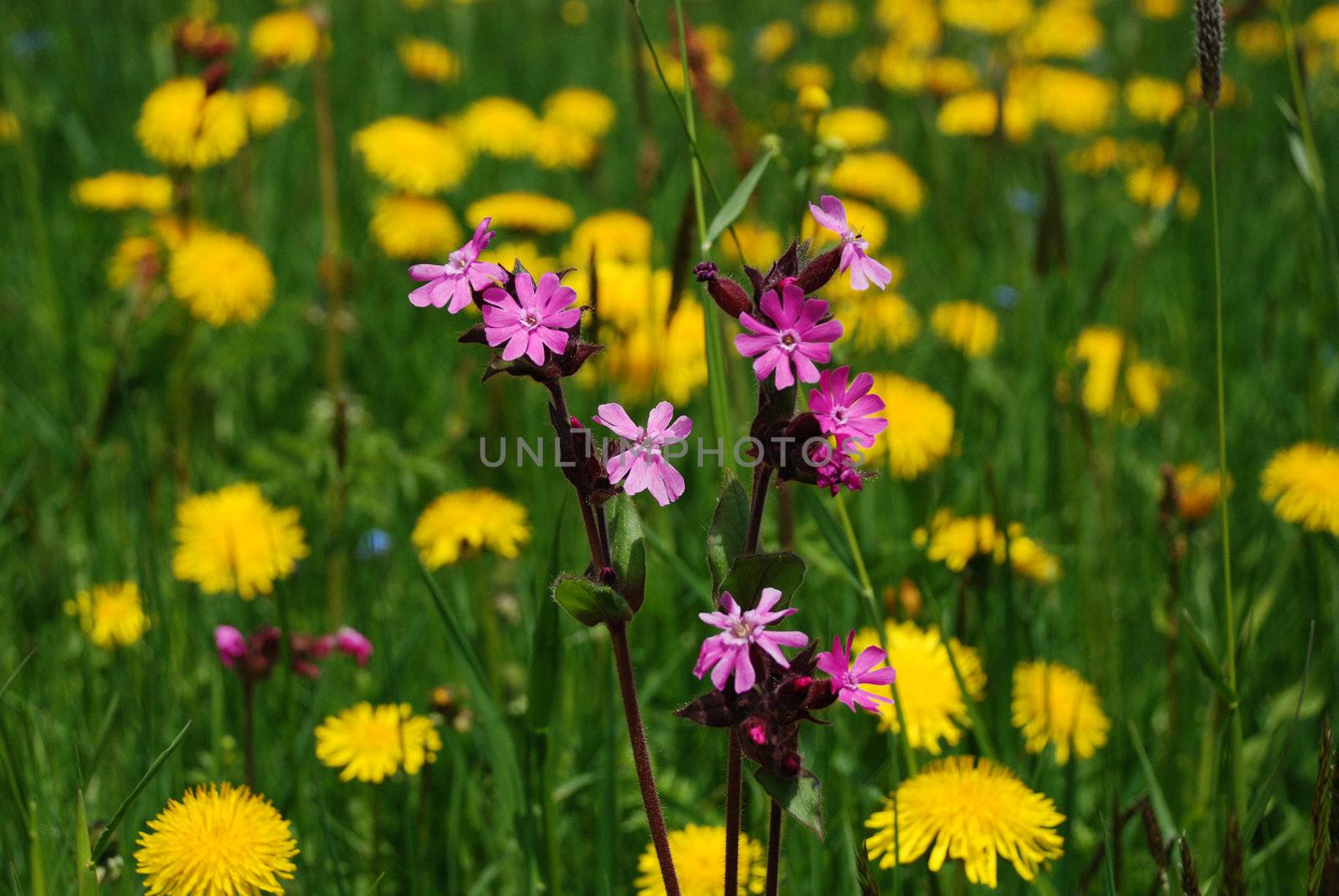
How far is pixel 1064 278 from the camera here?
2.04 m

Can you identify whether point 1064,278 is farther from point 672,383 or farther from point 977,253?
point 977,253

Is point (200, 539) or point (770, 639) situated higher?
point (200, 539)

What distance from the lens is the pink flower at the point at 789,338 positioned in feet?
2.79

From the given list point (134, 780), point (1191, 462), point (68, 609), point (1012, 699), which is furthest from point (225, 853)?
point (1191, 462)

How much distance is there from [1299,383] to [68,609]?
235 cm

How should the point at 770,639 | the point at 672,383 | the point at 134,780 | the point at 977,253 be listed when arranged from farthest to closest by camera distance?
the point at 977,253 → the point at 672,383 → the point at 134,780 → the point at 770,639

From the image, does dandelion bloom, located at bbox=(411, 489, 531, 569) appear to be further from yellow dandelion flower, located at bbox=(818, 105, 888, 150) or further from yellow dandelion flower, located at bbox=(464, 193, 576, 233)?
yellow dandelion flower, located at bbox=(818, 105, 888, 150)

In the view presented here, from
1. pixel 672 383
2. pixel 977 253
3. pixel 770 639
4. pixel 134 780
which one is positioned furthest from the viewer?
pixel 977 253

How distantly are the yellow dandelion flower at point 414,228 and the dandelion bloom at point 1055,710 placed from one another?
1.64 metres

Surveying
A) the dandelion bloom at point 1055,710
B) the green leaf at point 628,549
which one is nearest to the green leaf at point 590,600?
the green leaf at point 628,549

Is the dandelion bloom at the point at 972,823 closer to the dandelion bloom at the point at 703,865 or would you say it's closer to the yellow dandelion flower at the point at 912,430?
the dandelion bloom at the point at 703,865

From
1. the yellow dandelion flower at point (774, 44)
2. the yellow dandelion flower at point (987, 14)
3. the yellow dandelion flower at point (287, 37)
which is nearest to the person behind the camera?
the yellow dandelion flower at point (287, 37)

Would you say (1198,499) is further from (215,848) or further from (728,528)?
(215,848)

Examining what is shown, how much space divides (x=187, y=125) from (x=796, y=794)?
2217 mm
